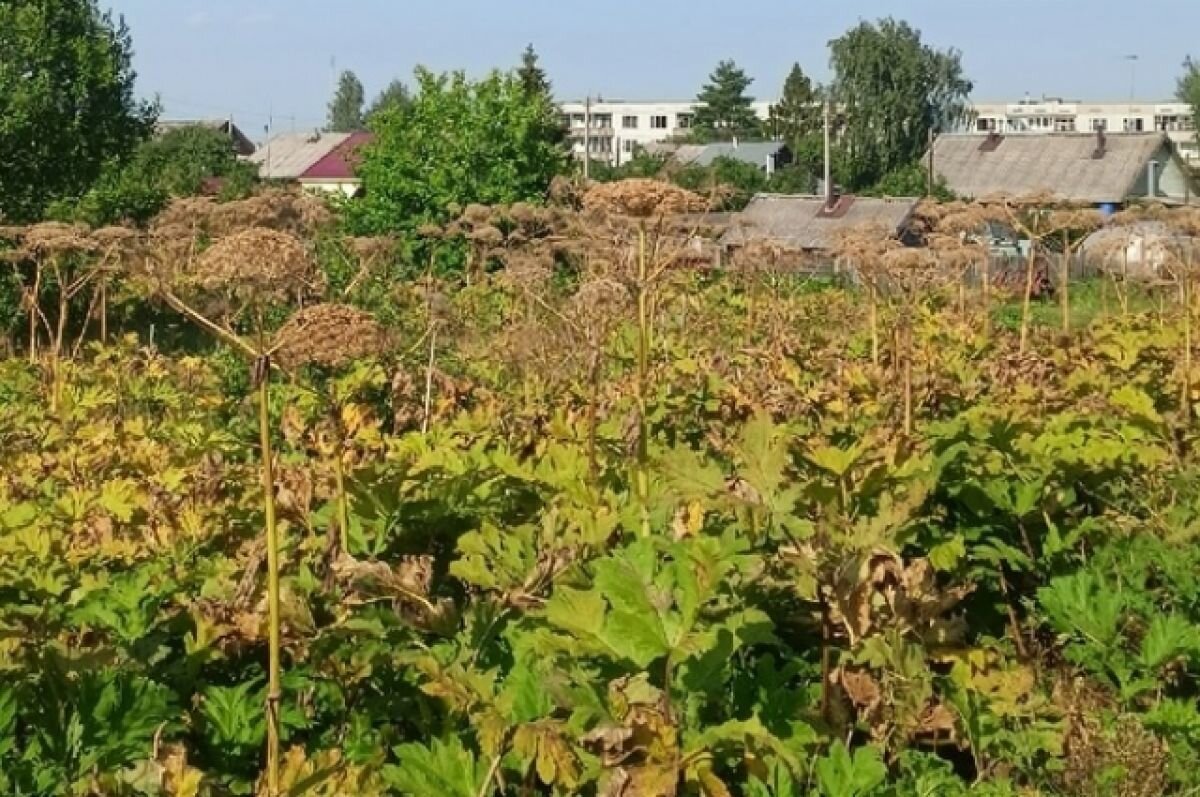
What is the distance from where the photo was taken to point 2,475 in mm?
6496

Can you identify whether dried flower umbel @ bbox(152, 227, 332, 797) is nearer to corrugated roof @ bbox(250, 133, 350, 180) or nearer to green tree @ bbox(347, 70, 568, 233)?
green tree @ bbox(347, 70, 568, 233)

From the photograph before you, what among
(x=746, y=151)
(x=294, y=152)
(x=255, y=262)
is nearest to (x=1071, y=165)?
(x=746, y=151)

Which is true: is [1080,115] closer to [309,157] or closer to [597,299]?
[309,157]

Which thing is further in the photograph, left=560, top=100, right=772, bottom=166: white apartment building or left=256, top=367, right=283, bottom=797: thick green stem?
left=560, top=100, right=772, bottom=166: white apartment building

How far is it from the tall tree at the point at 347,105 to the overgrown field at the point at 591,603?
6631 inches

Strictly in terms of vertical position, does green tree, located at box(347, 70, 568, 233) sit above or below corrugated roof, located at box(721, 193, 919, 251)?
above

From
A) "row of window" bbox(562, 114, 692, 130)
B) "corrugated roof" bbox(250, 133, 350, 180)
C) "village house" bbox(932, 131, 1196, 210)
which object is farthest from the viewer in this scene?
"row of window" bbox(562, 114, 692, 130)

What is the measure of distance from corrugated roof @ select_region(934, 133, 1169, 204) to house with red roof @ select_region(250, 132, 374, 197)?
30746 mm

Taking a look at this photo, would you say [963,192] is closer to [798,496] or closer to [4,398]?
[4,398]

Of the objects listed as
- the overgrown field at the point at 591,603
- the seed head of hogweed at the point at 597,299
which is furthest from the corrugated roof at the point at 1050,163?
the overgrown field at the point at 591,603

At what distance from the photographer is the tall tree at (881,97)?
278 ft

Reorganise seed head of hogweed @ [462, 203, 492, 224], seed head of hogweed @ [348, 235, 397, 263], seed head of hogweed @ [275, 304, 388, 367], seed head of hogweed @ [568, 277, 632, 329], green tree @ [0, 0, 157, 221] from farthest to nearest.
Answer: green tree @ [0, 0, 157, 221], seed head of hogweed @ [462, 203, 492, 224], seed head of hogweed @ [348, 235, 397, 263], seed head of hogweed @ [568, 277, 632, 329], seed head of hogweed @ [275, 304, 388, 367]

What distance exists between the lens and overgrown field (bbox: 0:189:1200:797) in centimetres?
346

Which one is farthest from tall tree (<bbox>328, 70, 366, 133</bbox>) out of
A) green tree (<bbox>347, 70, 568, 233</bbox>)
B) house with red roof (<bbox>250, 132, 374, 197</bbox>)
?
green tree (<bbox>347, 70, 568, 233</bbox>)
